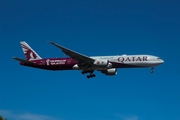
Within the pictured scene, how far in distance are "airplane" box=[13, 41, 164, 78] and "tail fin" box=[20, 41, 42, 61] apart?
2.43 m

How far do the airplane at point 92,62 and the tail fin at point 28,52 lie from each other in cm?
243

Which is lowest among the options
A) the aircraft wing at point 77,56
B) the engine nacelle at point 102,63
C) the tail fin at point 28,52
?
the engine nacelle at point 102,63

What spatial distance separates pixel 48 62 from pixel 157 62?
22130 mm

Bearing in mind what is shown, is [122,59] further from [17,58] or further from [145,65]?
[17,58]

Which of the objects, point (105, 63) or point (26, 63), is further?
point (26, 63)

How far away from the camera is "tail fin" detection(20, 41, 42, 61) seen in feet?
275

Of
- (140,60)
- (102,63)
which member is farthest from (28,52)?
(140,60)

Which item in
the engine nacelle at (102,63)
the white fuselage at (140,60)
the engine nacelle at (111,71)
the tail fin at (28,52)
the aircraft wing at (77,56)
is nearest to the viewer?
the aircraft wing at (77,56)

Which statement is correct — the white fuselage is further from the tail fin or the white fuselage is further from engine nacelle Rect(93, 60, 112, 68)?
the tail fin

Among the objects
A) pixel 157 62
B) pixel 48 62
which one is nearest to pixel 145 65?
pixel 157 62

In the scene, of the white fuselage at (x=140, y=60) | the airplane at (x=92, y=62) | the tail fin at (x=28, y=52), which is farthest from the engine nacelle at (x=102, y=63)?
the tail fin at (x=28, y=52)

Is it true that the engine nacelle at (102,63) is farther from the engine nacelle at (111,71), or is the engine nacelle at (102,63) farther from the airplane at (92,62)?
the engine nacelle at (111,71)

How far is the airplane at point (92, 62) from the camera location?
73438 millimetres

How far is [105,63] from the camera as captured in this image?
73.2 m
